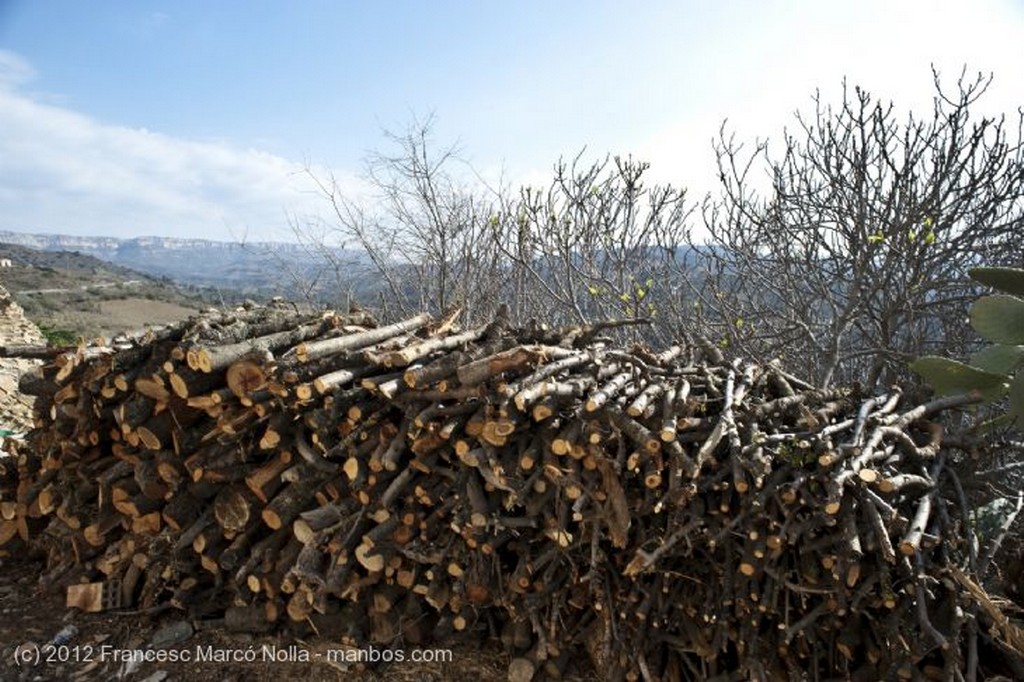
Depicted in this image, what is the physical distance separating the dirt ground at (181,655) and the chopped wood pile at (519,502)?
0.09 meters

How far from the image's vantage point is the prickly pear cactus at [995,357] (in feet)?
7.39

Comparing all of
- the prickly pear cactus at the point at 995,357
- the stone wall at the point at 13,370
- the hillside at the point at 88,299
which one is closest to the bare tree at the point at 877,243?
the prickly pear cactus at the point at 995,357

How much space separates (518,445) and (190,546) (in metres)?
1.73

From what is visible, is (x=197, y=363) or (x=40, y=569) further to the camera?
(x=40, y=569)

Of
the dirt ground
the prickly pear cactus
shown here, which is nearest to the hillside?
the dirt ground

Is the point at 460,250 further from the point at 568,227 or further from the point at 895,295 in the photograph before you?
the point at 895,295

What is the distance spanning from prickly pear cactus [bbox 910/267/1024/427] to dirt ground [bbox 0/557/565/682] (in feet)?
7.02

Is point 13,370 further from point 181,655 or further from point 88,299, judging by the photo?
point 88,299

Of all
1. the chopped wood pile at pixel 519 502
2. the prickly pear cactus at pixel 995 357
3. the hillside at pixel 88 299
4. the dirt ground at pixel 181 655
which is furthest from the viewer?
the hillside at pixel 88 299

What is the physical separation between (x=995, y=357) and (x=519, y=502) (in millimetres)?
1819

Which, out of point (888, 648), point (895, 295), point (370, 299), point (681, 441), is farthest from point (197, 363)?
point (370, 299)

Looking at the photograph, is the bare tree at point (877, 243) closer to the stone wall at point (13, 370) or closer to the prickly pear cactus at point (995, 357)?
the prickly pear cactus at point (995, 357)

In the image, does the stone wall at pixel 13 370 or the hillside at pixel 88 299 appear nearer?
the stone wall at pixel 13 370

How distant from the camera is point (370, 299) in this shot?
11.2 metres
